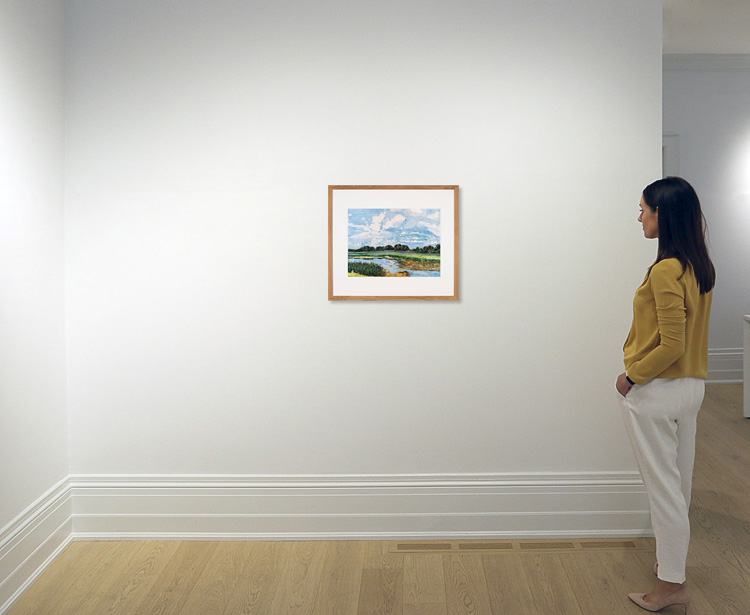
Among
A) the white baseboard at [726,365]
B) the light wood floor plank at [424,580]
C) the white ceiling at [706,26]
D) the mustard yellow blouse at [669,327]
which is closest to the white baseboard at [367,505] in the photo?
the light wood floor plank at [424,580]

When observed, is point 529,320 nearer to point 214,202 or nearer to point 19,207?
point 214,202

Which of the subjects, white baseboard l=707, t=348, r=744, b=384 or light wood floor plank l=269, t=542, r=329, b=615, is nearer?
light wood floor plank l=269, t=542, r=329, b=615

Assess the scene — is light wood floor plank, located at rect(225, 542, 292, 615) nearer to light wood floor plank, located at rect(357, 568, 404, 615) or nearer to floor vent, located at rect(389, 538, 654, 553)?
light wood floor plank, located at rect(357, 568, 404, 615)

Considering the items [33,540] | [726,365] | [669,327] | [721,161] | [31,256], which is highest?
[721,161]

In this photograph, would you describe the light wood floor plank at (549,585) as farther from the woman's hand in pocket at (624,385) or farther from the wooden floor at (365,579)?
the woman's hand in pocket at (624,385)

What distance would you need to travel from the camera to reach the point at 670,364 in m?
2.20

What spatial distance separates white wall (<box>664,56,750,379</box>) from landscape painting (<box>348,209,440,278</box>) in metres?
4.29

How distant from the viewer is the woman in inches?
86.0

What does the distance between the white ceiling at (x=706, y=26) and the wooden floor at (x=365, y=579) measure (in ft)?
10.1

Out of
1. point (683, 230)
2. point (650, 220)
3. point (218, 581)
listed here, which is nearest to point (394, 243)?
point (650, 220)

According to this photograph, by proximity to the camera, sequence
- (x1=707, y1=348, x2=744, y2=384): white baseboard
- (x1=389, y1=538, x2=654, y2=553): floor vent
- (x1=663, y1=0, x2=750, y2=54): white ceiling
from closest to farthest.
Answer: (x1=389, y1=538, x2=654, y2=553): floor vent < (x1=663, y1=0, x2=750, y2=54): white ceiling < (x1=707, y1=348, x2=744, y2=384): white baseboard

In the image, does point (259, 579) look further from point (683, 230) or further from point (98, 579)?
point (683, 230)

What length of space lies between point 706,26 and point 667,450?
11.7ft

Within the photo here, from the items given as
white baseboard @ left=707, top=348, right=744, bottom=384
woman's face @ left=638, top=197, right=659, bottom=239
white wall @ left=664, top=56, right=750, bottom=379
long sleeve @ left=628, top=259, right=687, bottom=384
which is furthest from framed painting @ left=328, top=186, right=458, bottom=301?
white baseboard @ left=707, top=348, right=744, bottom=384
